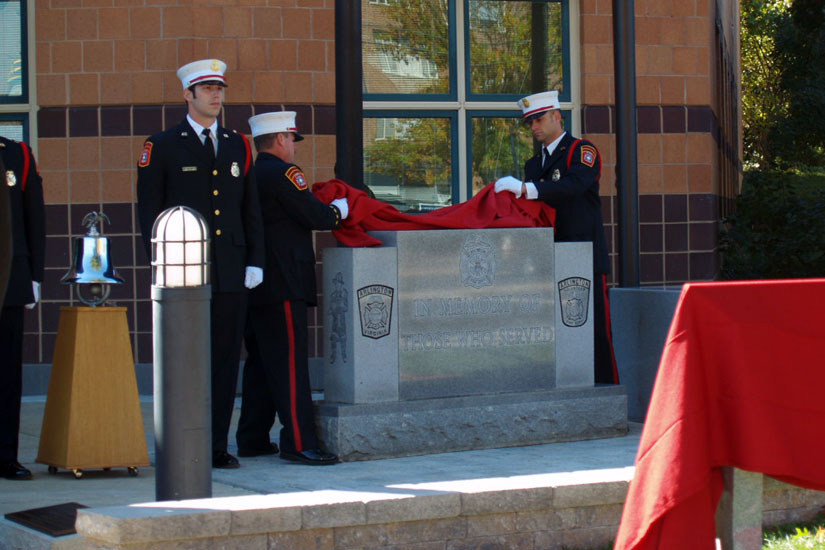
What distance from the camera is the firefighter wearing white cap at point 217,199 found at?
633cm

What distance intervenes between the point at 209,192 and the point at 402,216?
1039mm

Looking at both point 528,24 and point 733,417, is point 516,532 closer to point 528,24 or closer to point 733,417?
point 733,417

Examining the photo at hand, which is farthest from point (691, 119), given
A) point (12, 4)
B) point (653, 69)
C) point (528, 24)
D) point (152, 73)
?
point (12, 4)

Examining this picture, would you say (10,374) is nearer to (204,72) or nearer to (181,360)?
(204,72)

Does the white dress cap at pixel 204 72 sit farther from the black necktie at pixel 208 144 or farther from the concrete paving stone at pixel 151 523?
the concrete paving stone at pixel 151 523

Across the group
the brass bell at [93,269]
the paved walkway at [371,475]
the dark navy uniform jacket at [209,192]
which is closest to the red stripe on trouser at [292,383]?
the paved walkway at [371,475]

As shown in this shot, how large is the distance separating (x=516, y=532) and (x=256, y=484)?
129 centimetres

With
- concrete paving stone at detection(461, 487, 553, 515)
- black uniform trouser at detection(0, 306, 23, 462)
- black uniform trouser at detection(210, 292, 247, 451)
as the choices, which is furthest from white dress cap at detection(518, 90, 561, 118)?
black uniform trouser at detection(0, 306, 23, 462)

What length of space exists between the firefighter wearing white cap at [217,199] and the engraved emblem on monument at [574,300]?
69.5 inches

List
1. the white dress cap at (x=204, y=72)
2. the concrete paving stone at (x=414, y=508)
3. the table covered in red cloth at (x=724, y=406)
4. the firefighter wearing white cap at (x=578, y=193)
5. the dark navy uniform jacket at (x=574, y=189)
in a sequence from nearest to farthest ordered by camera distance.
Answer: the table covered in red cloth at (x=724, y=406)
the concrete paving stone at (x=414, y=508)
the white dress cap at (x=204, y=72)
the dark navy uniform jacket at (x=574, y=189)
the firefighter wearing white cap at (x=578, y=193)

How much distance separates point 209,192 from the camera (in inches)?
251

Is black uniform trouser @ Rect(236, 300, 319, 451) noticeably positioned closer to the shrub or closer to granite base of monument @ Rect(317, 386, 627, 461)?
granite base of monument @ Rect(317, 386, 627, 461)

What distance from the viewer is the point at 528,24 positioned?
33.5 feet

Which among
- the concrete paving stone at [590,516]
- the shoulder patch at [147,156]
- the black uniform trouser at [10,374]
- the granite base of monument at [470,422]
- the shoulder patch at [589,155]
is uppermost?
the shoulder patch at [589,155]
